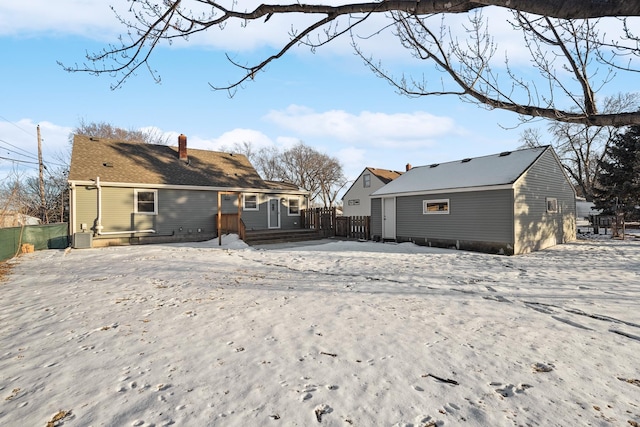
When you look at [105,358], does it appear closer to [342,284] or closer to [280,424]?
[280,424]

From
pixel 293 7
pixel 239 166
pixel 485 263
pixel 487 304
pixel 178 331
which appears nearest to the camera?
pixel 293 7

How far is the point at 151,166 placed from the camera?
1673 centimetres

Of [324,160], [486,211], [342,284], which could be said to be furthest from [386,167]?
[342,284]

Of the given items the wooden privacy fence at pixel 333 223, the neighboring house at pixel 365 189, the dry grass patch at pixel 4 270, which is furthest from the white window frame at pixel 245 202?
the neighboring house at pixel 365 189

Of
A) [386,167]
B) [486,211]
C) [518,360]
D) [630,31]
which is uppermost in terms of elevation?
[386,167]

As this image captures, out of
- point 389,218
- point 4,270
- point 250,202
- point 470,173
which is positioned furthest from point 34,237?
point 470,173

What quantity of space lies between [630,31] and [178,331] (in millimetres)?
6078

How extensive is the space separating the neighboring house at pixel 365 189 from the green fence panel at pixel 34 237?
23.5 metres

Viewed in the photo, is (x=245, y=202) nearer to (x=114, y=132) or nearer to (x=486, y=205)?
(x=486, y=205)

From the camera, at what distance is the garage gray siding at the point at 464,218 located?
12562 mm

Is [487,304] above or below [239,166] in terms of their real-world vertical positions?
below

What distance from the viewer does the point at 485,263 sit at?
9906 mm

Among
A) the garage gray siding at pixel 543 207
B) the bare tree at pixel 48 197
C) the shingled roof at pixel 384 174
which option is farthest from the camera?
the shingled roof at pixel 384 174

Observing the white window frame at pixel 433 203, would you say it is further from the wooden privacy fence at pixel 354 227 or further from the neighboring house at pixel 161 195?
the neighboring house at pixel 161 195
